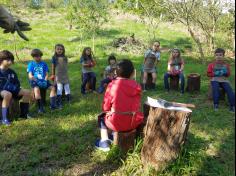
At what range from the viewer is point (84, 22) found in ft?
60.2

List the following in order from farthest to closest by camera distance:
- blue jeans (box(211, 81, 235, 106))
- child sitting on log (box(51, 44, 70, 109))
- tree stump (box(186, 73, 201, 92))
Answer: tree stump (box(186, 73, 201, 92)) → child sitting on log (box(51, 44, 70, 109)) → blue jeans (box(211, 81, 235, 106))

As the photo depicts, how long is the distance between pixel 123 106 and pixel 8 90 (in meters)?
2.84

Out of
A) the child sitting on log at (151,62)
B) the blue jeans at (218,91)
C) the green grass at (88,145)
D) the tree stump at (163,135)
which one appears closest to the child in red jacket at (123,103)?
the green grass at (88,145)

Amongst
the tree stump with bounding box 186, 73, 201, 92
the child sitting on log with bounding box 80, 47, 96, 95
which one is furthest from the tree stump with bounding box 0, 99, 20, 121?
the tree stump with bounding box 186, 73, 201, 92

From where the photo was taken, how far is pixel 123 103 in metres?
5.48

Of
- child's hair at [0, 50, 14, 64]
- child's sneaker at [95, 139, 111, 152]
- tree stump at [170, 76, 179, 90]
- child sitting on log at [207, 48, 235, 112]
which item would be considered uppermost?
child's hair at [0, 50, 14, 64]

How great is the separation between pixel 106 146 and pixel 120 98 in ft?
2.59

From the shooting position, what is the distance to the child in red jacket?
5.45m

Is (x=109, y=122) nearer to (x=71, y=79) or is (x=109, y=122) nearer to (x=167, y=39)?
(x=71, y=79)

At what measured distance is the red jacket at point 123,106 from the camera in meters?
5.45

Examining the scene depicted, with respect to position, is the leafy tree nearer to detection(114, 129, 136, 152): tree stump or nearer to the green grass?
the green grass

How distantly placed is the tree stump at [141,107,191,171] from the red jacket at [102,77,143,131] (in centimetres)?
54

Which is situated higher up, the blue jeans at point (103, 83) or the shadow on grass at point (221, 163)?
the blue jeans at point (103, 83)

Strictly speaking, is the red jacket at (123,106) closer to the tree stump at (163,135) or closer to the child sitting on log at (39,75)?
the tree stump at (163,135)
